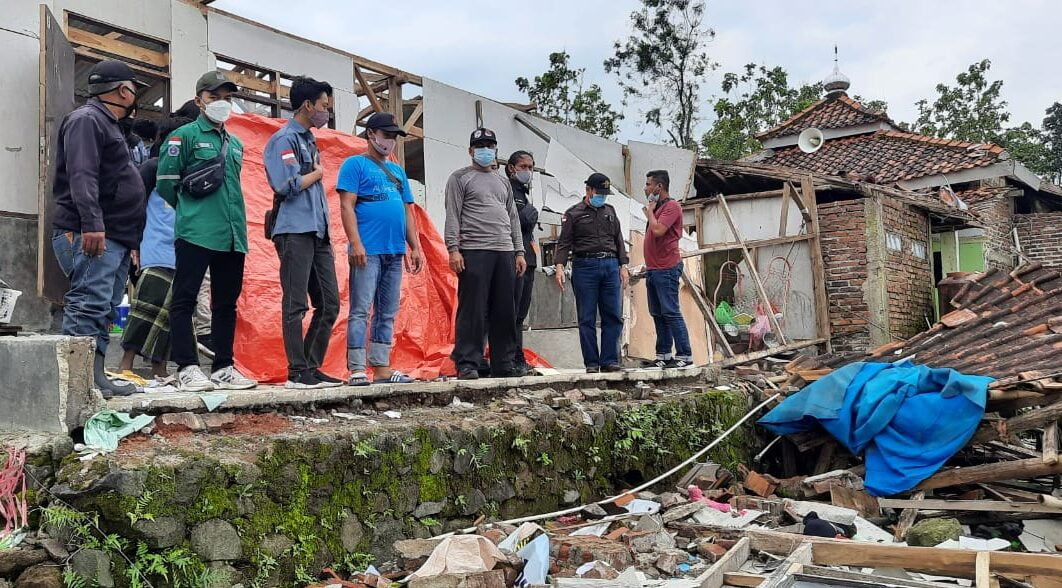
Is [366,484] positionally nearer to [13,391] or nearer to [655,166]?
[13,391]

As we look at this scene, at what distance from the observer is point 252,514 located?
3.31 metres

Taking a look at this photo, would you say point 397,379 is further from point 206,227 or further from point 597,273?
point 597,273

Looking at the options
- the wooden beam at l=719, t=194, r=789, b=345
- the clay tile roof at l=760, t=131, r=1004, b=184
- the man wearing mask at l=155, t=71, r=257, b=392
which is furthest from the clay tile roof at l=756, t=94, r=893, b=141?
the man wearing mask at l=155, t=71, r=257, b=392

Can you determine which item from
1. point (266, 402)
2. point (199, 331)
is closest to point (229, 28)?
point (199, 331)

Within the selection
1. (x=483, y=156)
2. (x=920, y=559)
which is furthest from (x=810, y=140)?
(x=920, y=559)

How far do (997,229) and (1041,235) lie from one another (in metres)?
1.84

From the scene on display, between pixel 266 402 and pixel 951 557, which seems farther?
pixel 951 557

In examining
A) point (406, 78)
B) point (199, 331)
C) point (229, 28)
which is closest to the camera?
point (199, 331)

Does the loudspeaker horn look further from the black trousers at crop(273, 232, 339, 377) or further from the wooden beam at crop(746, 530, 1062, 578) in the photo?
the black trousers at crop(273, 232, 339, 377)

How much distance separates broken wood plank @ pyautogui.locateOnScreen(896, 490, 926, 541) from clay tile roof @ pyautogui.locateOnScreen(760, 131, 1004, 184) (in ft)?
32.2

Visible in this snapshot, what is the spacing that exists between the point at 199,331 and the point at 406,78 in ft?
15.6

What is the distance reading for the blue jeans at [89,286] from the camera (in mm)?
3827

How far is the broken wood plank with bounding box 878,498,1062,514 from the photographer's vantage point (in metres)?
5.87

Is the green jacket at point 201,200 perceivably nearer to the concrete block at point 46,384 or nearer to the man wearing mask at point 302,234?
the man wearing mask at point 302,234
